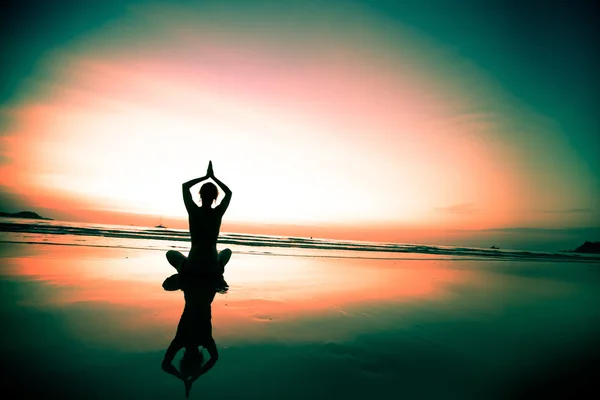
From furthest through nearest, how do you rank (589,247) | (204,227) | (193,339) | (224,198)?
(589,247) → (224,198) → (204,227) → (193,339)

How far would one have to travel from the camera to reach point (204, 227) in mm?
5328

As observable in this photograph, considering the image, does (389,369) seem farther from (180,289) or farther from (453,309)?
(180,289)

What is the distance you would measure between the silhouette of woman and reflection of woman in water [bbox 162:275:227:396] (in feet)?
1.47

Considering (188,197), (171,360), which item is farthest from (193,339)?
(188,197)

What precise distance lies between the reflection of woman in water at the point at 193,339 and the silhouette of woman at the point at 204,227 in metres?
0.45

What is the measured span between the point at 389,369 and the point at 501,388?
0.86 m

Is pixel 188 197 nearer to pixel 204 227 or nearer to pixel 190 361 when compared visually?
pixel 204 227

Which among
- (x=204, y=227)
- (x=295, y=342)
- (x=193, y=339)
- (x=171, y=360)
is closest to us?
(x=171, y=360)

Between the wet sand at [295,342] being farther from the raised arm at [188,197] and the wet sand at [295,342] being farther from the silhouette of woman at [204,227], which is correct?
the raised arm at [188,197]

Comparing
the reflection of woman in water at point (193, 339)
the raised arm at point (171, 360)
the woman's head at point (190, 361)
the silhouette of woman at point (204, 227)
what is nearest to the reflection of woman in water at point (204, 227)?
the silhouette of woman at point (204, 227)

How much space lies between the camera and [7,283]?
518cm

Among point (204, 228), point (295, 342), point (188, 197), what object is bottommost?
point (295, 342)

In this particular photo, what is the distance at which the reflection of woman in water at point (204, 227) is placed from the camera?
5.30 m

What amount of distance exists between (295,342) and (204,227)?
2860mm
